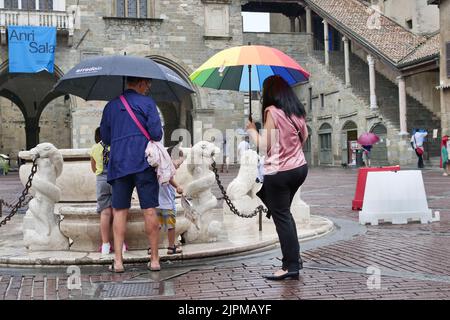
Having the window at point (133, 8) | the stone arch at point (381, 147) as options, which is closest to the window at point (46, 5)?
the window at point (133, 8)

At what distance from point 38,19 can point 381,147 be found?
17.2m

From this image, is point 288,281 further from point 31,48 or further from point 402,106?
point 31,48

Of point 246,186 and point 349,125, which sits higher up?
point 349,125

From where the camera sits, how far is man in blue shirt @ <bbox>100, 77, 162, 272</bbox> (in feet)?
16.2

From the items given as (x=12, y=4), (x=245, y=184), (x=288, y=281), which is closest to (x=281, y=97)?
(x=288, y=281)

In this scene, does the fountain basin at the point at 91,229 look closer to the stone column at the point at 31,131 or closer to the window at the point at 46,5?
the window at the point at 46,5

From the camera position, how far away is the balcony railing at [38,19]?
25938 mm

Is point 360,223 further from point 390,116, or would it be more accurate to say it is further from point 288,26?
point 288,26

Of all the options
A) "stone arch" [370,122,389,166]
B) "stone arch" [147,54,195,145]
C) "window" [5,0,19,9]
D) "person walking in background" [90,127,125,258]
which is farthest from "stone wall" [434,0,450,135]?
"person walking in background" [90,127,125,258]

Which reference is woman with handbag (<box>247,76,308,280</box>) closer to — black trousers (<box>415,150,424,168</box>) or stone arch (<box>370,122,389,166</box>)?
black trousers (<box>415,150,424,168</box>)

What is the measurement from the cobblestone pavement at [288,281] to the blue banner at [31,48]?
2172 centimetres

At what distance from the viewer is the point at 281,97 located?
4.73 metres

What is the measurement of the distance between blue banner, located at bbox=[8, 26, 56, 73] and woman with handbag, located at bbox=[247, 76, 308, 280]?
22947mm

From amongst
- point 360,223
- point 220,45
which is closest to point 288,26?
point 220,45
